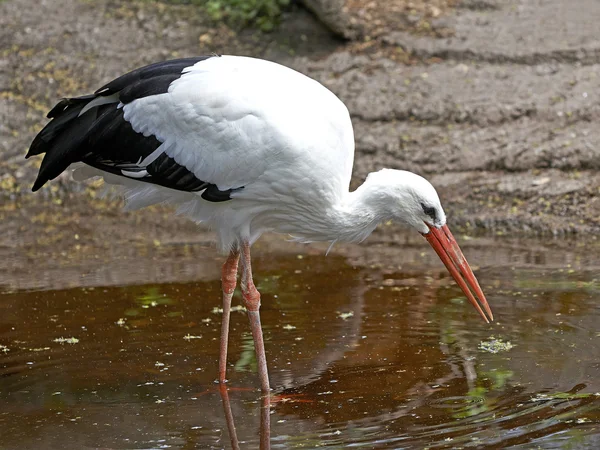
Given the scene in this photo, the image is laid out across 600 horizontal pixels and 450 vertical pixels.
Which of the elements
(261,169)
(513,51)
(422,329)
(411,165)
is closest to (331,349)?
(422,329)

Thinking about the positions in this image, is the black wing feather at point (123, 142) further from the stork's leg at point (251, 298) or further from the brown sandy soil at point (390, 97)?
Answer: the brown sandy soil at point (390, 97)

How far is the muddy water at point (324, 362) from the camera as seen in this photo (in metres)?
4.70

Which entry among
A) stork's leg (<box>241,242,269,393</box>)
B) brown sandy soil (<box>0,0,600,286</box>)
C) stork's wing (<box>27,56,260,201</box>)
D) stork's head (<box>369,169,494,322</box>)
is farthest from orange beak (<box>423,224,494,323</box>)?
brown sandy soil (<box>0,0,600,286</box>)

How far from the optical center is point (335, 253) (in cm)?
800

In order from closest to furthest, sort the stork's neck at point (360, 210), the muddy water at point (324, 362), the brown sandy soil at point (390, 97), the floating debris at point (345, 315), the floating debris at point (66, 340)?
the muddy water at point (324, 362)
the stork's neck at point (360, 210)
the floating debris at point (66, 340)
the floating debris at point (345, 315)
the brown sandy soil at point (390, 97)

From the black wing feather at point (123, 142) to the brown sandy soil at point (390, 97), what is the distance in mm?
1809

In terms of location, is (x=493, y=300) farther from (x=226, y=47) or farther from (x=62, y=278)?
(x=226, y=47)

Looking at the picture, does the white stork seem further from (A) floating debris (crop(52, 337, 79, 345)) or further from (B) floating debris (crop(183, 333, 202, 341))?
(A) floating debris (crop(52, 337, 79, 345))

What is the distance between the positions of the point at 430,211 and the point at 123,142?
1.72 meters

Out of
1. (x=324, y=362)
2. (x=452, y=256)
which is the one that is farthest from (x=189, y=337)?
(x=452, y=256)

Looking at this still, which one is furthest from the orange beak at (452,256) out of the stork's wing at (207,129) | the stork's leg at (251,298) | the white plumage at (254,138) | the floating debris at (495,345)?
the stork's leg at (251,298)

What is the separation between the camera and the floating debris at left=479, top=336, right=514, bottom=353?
18.8 ft

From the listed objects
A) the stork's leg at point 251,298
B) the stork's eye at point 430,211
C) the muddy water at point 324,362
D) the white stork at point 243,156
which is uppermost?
the white stork at point 243,156

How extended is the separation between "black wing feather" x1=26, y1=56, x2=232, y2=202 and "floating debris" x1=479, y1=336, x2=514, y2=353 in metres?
1.73
